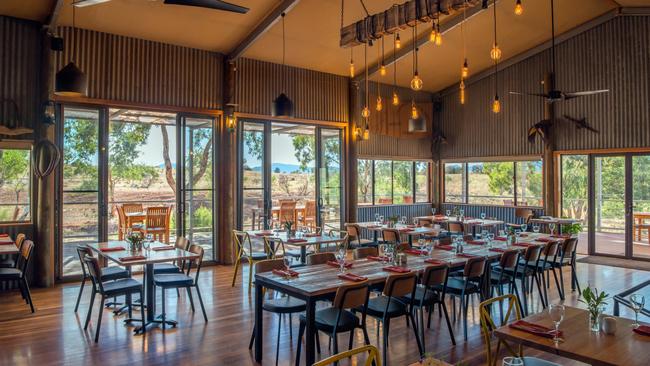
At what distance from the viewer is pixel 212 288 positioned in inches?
287

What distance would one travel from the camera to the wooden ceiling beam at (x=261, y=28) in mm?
7680

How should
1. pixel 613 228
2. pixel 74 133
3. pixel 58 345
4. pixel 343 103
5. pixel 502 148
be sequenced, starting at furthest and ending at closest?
pixel 502 148
pixel 343 103
pixel 613 228
pixel 74 133
pixel 58 345

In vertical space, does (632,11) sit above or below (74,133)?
above

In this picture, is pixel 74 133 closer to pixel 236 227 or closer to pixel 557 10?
pixel 236 227

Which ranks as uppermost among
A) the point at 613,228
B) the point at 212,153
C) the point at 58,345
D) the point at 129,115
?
the point at 129,115

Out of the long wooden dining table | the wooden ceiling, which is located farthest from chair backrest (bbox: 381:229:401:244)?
the wooden ceiling

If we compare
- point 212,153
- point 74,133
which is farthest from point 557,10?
point 74,133

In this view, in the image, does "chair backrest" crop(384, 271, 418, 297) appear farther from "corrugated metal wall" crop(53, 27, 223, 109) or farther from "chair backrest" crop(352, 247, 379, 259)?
"corrugated metal wall" crop(53, 27, 223, 109)

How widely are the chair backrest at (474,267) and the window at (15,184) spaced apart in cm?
677

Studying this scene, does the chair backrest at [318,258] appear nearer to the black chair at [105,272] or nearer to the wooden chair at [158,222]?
the black chair at [105,272]

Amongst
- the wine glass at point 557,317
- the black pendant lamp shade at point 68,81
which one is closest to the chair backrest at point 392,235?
the wine glass at point 557,317

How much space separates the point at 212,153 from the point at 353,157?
360cm

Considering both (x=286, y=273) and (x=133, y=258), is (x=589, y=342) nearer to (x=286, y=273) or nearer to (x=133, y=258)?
(x=286, y=273)

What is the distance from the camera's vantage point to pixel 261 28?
327 inches
